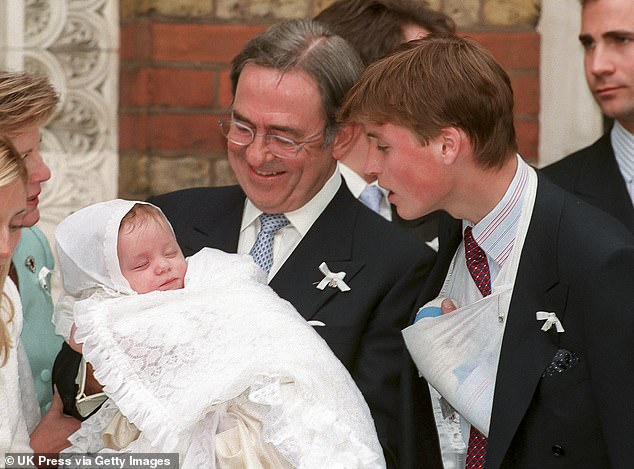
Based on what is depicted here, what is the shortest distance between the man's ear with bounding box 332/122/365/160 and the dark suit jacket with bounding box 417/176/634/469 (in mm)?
699

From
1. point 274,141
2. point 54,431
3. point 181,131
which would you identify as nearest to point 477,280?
point 274,141

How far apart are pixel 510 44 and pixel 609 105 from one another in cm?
62

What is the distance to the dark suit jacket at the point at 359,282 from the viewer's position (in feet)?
10.3

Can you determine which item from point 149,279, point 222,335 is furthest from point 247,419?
point 149,279

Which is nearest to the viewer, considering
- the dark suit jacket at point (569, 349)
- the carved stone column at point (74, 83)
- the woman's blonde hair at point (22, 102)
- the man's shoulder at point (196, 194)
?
the dark suit jacket at point (569, 349)

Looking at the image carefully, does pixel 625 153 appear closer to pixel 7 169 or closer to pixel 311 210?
pixel 311 210

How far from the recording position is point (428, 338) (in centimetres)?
298

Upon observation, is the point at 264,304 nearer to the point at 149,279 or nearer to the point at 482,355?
the point at 149,279

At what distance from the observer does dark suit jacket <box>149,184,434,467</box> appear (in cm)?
314

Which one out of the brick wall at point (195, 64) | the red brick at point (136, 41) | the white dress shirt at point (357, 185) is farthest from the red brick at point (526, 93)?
the red brick at point (136, 41)

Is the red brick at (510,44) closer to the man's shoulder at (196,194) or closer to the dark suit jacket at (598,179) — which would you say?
the dark suit jacket at (598,179)

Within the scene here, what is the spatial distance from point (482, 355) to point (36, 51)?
2.17m

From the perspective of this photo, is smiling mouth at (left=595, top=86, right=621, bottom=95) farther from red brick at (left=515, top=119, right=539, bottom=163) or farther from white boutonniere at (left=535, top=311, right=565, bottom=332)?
white boutonniere at (left=535, top=311, right=565, bottom=332)

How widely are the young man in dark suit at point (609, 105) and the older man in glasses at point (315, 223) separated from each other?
0.92 meters
